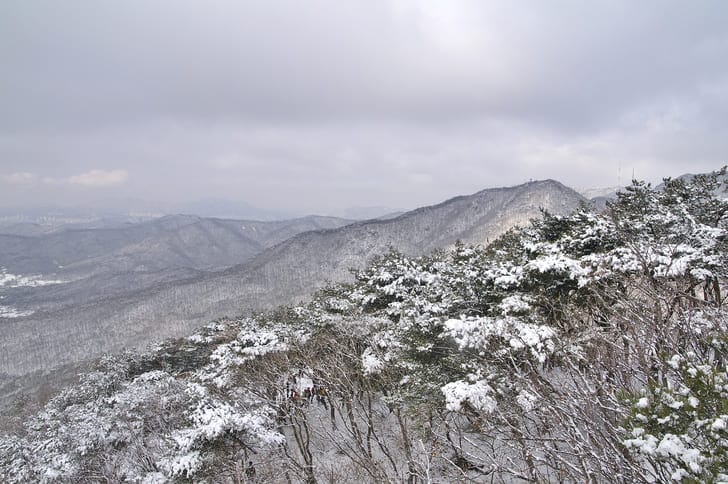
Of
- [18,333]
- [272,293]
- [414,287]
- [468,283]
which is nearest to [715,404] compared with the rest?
[468,283]

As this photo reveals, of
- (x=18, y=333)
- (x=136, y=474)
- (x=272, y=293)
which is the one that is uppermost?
(x=136, y=474)

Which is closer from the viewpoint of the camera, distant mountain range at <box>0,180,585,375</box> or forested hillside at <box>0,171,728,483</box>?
forested hillside at <box>0,171,728,483</box>

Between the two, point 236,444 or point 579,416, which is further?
point 236,444

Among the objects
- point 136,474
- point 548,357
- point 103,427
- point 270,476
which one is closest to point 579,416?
point 548,357

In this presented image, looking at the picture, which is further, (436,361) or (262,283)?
(262,283)

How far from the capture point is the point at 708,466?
254 cm

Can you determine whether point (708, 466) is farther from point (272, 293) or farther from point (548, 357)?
point (272, 293)

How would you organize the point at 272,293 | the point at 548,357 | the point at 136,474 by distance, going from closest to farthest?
the point at 548,357 < the point at 136,474 < the point at 272,293

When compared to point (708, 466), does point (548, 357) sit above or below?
below

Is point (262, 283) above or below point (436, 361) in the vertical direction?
below

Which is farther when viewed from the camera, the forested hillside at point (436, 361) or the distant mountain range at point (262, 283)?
the distant mountain range at point (262, 283)

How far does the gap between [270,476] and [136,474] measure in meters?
3.54

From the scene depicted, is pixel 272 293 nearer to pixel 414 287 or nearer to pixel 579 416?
pixel 414 287

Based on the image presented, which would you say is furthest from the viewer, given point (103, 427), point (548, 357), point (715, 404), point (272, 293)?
point (272, 293)
